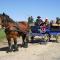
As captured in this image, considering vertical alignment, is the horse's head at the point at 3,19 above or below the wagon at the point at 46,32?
above

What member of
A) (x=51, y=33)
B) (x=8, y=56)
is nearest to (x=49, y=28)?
(x=51, y=33)

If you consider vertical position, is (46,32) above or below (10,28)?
below

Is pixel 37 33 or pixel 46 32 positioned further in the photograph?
pixel 46 32

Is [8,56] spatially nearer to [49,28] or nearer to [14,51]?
[14,51]

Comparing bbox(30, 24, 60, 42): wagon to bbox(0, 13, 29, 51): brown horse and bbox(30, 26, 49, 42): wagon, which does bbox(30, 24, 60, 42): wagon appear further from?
bbox(0, 13, 29, 51): brown horse

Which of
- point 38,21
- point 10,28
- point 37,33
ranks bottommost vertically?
point 37,33

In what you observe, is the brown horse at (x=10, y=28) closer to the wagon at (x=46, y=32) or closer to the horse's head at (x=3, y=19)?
the horse's head at (x=3, y=19)

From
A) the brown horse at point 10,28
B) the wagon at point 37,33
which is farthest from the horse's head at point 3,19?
the wagon at point 37,33

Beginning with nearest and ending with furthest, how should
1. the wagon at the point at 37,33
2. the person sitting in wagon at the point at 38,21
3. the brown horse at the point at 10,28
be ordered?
the brown horse at the point at 10,28
the wagon at the point at 37,33
the person sitting in wagon at the point at 38,21

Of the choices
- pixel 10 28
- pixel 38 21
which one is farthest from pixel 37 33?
pixel 10 28

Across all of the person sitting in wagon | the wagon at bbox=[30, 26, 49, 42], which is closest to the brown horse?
the wagon at bbox=[30, 26, 49, 42]

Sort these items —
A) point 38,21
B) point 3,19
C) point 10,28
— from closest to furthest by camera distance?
point 3,19 < point 10,28 < point 38,21

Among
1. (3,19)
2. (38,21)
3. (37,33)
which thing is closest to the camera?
(3,19)

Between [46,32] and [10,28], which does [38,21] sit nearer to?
[46,32]
